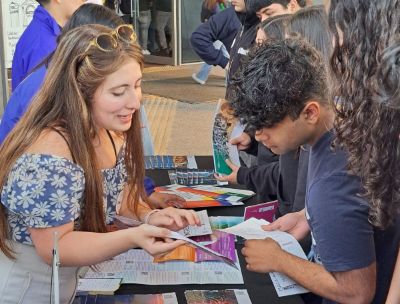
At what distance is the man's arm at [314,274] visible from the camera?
5.10 feet

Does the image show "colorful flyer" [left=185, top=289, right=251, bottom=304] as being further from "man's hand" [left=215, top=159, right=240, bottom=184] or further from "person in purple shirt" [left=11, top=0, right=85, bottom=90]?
"person in purple shirt" [left=11, top=0, right=85, bottom=90]

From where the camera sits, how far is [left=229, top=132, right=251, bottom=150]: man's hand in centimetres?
279

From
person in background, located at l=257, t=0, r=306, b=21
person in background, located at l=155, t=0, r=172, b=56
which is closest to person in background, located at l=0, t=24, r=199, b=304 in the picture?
person in background, located at l=257, t=0, r=306, b=21

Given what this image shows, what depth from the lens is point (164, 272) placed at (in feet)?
6.37

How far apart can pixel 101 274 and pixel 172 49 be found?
8656mm

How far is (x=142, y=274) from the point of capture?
1.92 metres

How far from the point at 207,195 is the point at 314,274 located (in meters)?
1.05

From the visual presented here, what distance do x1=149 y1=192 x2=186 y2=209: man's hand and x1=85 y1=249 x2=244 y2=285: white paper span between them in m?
0.44

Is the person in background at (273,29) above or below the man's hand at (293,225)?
above

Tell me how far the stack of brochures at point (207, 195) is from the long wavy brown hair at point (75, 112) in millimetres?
840

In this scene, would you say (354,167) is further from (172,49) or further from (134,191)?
(172,49)

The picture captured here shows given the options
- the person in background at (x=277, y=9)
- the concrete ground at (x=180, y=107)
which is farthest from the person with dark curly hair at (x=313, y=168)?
the concrete ground at (x=180, y=107)

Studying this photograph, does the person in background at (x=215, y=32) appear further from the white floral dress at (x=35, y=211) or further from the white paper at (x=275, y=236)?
the white floral dress at (x=35, y=211)

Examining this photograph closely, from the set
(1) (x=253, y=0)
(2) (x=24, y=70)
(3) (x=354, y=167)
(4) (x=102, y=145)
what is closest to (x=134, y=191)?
(4) (x=102, y=145)
